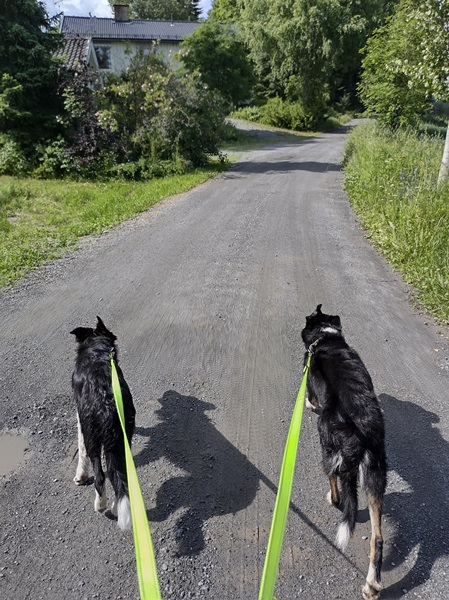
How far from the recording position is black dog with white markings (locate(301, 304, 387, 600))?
2.36 metres

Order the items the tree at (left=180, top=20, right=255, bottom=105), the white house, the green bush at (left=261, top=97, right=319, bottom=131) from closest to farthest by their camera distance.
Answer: the tree at (left=180, top=20, right=255, bottom=105) → the green bush at (left=261, top=97, right=319, bottom=131) → the white house

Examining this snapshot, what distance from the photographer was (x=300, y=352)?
4.77 m

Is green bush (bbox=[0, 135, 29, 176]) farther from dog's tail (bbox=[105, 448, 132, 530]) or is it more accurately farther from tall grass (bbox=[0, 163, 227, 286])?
dog's tail (bbox=[105, 448, 132, 530])

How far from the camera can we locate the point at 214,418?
3705 millimetres

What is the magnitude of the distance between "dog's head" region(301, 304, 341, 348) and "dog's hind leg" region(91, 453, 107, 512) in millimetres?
1936

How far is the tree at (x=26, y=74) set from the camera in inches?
573

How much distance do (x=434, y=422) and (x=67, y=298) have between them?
16.4 ft

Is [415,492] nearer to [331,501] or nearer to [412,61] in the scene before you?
[331,501]

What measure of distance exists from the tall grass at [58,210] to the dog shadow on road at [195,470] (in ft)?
14.3

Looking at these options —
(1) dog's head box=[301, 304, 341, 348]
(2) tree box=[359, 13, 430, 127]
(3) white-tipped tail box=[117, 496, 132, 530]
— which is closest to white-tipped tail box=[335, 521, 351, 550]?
(3) white-tipped tail box=[117, 496, 132, 530]

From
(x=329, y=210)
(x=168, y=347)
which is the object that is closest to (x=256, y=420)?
(x=168, y=347)

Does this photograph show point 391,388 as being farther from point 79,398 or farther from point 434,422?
point 79,398

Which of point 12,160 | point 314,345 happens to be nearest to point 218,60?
point 12,160

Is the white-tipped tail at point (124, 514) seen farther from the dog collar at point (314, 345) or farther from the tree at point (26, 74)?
the tree at point (26, 74)
